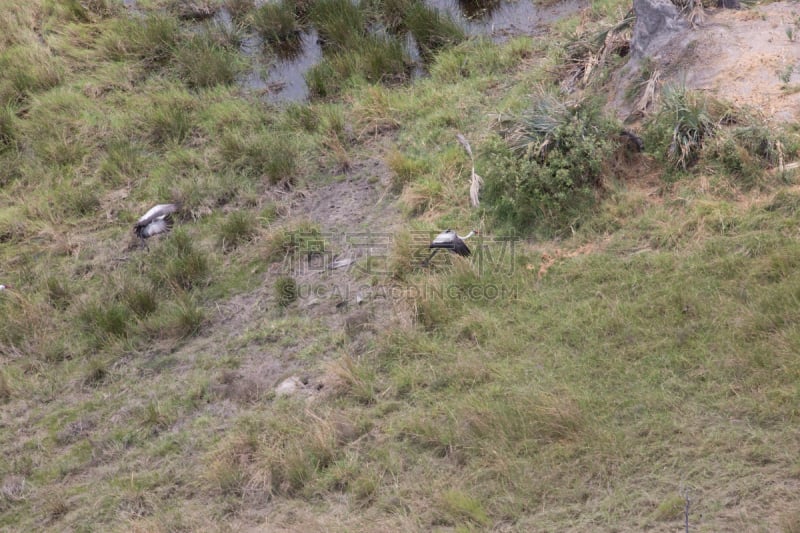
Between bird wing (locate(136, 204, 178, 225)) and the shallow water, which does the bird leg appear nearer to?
bird wing (locate(136, 204, 178, 225))

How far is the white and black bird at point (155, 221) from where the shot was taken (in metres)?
8.40

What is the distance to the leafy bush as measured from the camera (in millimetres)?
6914

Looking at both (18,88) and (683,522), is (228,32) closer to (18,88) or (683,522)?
(18,88)

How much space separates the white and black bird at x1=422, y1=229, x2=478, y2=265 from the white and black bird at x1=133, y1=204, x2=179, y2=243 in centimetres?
294

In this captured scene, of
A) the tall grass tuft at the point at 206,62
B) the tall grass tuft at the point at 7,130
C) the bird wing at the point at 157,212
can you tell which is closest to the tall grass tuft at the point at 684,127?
the bird wing at the point at 157,212

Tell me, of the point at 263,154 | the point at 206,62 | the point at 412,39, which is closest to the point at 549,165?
the point at 263,154

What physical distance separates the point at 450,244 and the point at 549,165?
1067 millimetres

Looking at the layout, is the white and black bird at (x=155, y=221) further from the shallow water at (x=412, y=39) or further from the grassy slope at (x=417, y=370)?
the shallow water at (x=412, y=39)

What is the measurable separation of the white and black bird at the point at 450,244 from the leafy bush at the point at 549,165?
1.63 ft

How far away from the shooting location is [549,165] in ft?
23.2

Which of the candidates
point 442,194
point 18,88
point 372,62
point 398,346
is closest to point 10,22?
point 18,88

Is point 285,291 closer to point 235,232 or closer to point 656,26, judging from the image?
point 235,232

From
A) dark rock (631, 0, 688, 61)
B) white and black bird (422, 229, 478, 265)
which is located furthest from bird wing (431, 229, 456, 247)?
dark rock (631, 0, 688, 61)

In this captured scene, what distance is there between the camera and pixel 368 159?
29.2ft
